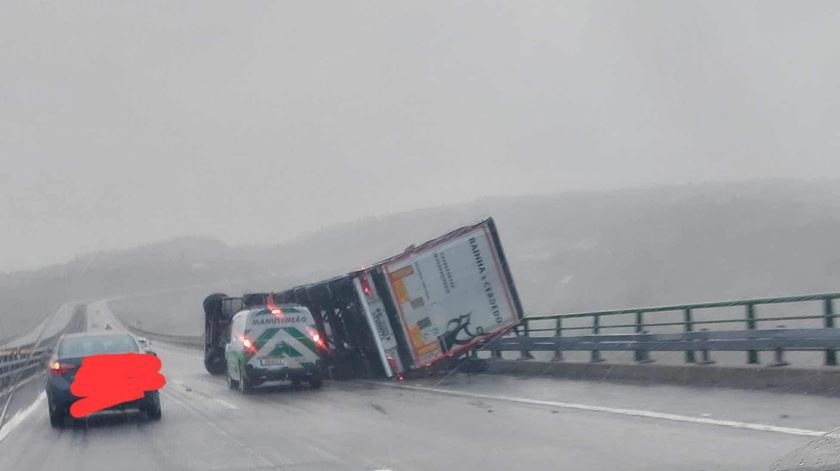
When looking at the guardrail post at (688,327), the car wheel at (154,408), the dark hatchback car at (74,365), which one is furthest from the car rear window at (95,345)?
the guardrail post at (688,327)

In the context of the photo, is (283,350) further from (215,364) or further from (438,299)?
(215,364)

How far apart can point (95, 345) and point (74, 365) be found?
590mm

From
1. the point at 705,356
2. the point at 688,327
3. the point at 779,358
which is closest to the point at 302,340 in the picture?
the point at 688,327

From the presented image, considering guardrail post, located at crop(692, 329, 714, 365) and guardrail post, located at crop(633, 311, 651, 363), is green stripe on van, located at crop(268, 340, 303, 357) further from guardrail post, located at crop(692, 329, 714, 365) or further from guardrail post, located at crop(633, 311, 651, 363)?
guardrail post, located at crop(692, 329, 714, 365)

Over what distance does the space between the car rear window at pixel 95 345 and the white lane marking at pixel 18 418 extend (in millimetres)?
1488

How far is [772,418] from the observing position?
44.8 feet

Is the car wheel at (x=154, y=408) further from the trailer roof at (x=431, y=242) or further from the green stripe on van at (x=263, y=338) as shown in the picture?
the trailer roof at (x=431, y=242)

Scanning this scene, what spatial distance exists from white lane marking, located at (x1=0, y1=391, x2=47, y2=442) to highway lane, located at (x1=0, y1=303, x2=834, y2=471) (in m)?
0.19

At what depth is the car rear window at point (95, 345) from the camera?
59.0 ft

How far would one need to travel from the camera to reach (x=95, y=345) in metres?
18.2

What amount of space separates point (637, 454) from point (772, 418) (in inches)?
108

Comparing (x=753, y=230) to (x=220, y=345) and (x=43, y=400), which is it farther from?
(x=43, y=400)

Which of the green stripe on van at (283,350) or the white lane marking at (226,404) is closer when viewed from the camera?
the white lane marking at (226,404)

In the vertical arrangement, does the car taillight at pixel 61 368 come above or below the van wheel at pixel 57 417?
above
